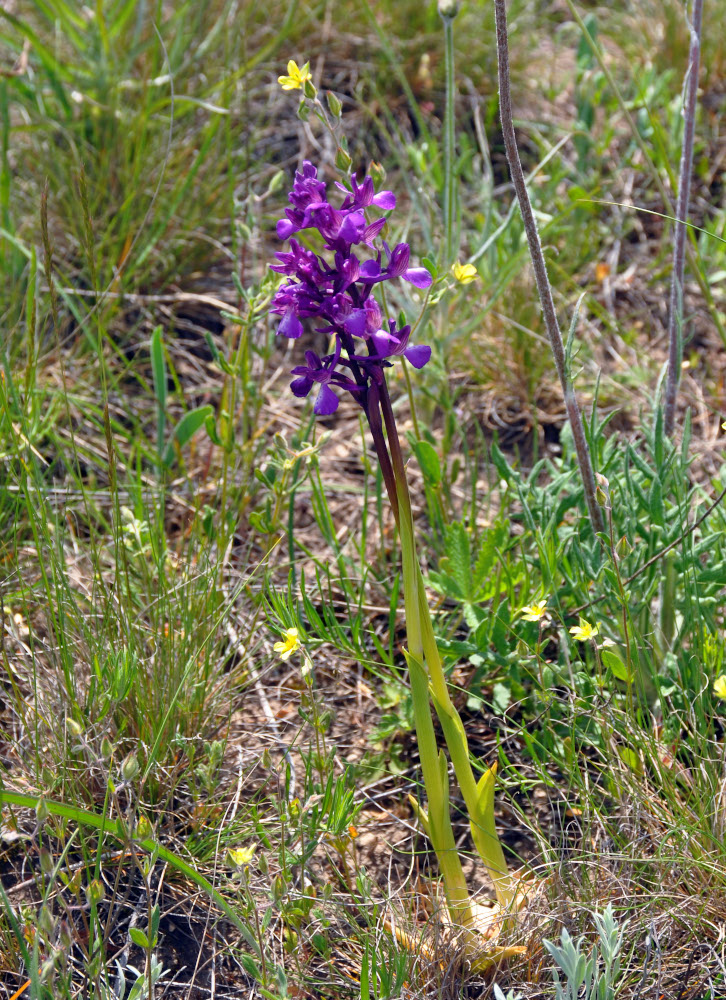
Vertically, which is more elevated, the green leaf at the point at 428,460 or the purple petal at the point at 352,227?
the purple petal at the point at 352,227

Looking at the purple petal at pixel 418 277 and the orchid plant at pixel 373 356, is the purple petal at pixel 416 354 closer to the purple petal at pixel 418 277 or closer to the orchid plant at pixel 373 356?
the orchid plant at pixel 373 356

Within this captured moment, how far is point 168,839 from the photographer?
176 cm

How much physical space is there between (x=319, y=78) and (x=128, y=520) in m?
2.23

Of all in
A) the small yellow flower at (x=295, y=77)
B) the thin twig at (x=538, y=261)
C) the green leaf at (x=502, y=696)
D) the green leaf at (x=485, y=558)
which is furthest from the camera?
the green leaf at (x=485, y=558)

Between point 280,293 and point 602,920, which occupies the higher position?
point 280,293

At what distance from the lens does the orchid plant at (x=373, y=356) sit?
138 centimetres

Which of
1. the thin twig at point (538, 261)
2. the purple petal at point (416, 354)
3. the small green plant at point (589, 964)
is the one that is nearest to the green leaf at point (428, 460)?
the thin twig at point (538, 261)

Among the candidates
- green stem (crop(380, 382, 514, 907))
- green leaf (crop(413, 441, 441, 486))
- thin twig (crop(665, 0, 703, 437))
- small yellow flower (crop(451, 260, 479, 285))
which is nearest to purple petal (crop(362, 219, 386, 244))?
green stem (crop(380, 382, 514, 907))

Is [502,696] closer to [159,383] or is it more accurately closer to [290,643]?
[290,643]

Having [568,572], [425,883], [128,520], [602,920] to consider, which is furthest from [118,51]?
[602,920]

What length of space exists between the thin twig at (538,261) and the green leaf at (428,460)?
1.16 feet

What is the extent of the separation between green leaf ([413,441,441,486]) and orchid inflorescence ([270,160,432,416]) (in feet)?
2.01

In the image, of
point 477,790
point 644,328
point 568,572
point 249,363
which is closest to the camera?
point 477,790

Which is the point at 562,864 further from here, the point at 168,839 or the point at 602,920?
the point at 168,839
